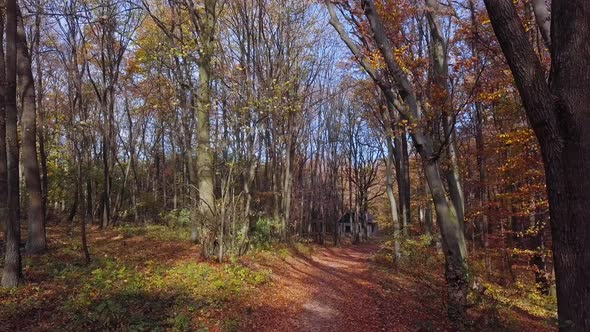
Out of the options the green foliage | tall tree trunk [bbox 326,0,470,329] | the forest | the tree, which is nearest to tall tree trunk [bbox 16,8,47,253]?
the forest

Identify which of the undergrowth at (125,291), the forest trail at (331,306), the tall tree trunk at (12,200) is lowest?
the forest trail at (331,306)

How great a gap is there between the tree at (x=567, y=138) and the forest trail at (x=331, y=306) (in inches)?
171

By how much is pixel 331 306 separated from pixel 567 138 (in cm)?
679

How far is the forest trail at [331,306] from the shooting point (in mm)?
7566

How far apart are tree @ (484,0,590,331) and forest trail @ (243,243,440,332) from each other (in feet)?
14.3

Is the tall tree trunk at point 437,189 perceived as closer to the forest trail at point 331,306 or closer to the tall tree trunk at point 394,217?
the forest trail at point 331,306

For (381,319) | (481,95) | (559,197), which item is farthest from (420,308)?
(559,197)

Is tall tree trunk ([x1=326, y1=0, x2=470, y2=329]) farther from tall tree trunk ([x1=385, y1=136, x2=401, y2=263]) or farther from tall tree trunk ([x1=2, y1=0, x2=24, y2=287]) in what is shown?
tall tree trunk ([x1=385, y1=136, x2=401, y2=263])

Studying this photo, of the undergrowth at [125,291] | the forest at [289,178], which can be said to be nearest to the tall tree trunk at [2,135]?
the forest at [289,178]

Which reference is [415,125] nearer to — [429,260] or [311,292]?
[311,292]

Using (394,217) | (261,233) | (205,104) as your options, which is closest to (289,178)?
(261,233)

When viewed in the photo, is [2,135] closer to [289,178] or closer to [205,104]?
[205,104]

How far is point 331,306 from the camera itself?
29.8 ft

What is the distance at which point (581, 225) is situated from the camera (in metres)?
3.42
